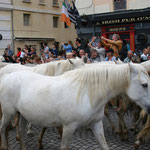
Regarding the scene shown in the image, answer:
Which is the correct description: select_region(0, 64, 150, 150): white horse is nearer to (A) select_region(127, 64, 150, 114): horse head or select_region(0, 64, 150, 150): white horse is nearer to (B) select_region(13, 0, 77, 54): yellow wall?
(A) select_region(127, 64, 150, 114): horse head

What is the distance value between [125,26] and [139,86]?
16999mm

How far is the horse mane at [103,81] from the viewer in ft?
13.8

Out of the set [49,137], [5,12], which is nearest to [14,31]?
[5,12]

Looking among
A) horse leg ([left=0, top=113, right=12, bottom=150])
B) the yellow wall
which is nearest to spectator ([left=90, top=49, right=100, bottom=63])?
horse leg ([left=0, top=113, right=12, bottom=150])

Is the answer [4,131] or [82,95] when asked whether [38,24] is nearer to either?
[4,131]

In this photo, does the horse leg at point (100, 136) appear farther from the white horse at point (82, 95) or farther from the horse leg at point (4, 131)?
the horse leg at point (4, 131)

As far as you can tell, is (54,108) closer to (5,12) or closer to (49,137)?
(49,137)

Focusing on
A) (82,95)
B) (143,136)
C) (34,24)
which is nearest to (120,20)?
(34,24)

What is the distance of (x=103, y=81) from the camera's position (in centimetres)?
427

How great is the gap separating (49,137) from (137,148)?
2.16 metres

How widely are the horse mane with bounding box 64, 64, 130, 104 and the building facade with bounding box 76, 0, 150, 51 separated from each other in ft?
49.0

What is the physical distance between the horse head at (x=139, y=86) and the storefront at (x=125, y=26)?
15.0 metres

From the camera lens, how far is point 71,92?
431cm

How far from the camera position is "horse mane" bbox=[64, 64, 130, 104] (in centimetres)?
420
